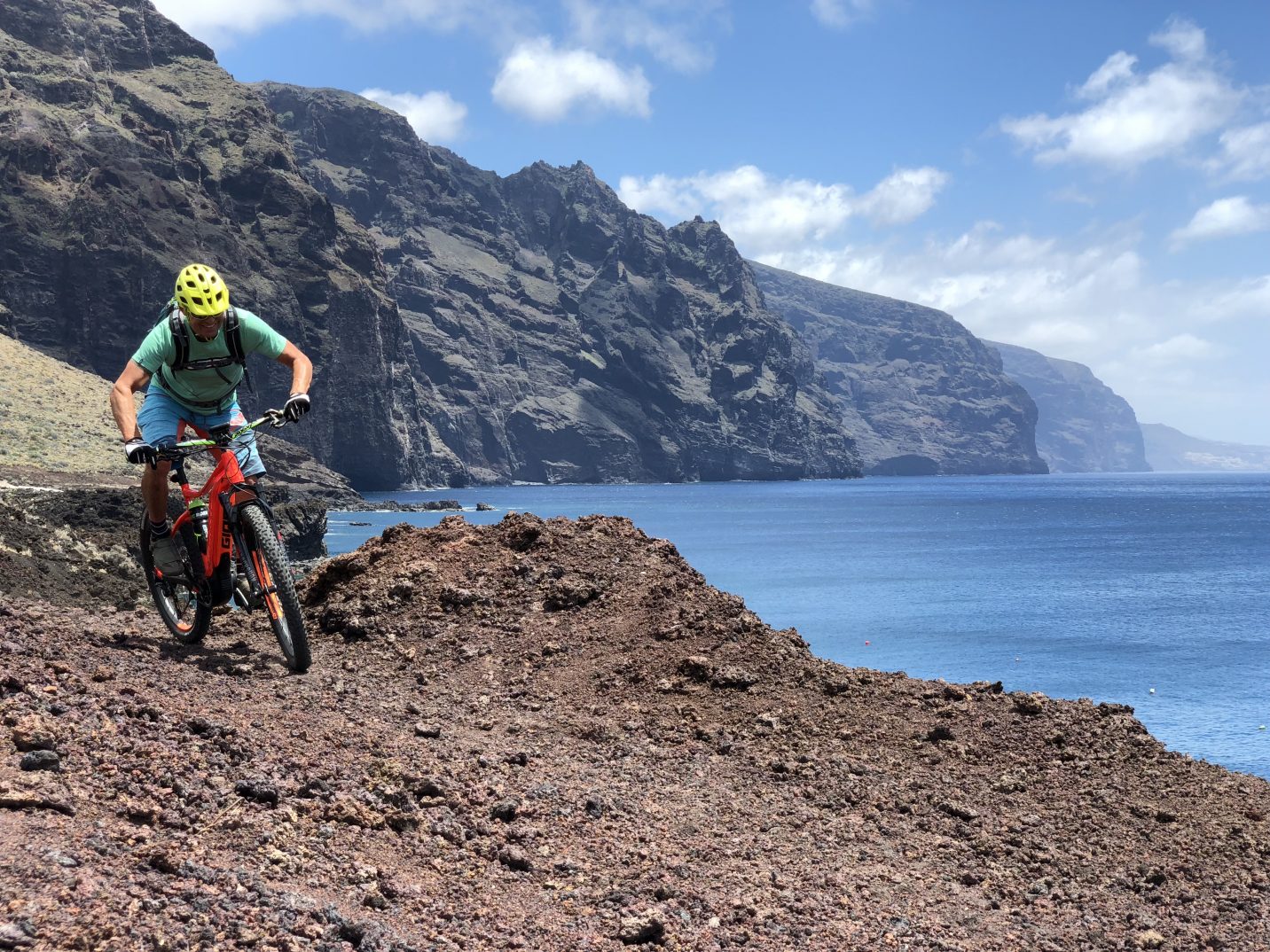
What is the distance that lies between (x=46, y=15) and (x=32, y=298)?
58737 millimetres

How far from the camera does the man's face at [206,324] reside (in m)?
7.54

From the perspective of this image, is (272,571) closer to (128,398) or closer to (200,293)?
(128,398)

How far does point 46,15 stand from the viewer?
546ft

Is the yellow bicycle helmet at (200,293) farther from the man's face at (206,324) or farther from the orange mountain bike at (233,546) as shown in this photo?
the orange mountain bike at (233,546)

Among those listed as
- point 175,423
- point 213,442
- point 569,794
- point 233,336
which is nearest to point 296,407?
point 213,442

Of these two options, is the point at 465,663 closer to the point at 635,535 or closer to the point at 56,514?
the point at 635,535

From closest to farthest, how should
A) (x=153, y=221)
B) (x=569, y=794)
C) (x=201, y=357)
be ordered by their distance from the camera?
(x=569, y=794)
(x=201, y=357)
(x=153, y=221)

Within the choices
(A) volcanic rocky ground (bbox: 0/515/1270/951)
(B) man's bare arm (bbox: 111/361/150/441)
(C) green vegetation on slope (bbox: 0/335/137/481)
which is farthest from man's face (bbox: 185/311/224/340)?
(C) green vegetation on slope (bbox: 0/335/137/481)

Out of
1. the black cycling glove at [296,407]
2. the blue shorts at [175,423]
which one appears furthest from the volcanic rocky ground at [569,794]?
the black cycling glove at [296,407]

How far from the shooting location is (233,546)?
7953 millimetres

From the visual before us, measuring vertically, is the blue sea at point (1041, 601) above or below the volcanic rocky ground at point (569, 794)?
below

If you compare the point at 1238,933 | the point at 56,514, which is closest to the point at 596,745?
the point at 1238,933

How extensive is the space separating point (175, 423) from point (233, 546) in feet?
3.33

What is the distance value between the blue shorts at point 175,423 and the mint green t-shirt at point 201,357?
0.24ft
